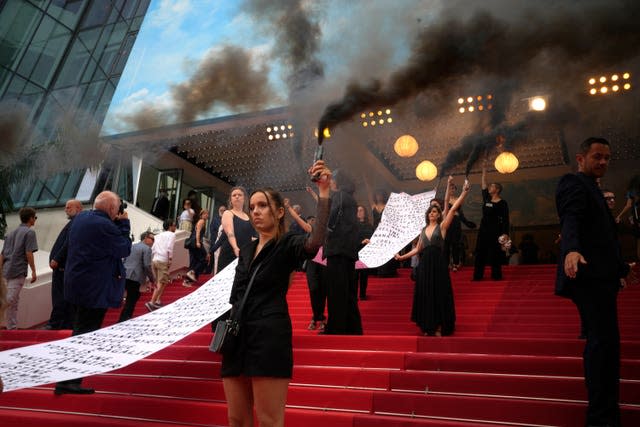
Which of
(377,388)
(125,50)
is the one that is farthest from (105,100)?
(377,388)

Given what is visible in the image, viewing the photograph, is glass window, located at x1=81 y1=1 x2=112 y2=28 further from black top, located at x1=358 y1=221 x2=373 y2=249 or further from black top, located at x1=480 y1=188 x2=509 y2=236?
black top, located at x1=480 y1=188 x2=509 y2=236

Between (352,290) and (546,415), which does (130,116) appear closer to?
(352,290)

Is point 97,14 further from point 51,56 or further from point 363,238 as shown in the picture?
point 363,238

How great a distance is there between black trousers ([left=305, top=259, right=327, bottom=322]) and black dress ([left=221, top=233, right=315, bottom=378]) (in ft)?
9.58

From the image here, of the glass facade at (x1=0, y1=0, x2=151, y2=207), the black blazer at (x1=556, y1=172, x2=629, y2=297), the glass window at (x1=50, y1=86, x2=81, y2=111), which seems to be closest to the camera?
the black blazer at (x1=556, y1=172, x2=629, y2=297)

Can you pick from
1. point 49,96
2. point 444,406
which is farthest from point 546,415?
point 49,96

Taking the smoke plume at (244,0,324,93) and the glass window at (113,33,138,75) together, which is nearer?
the smoke plume at (244,0,324,93)

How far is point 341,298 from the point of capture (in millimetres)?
4855

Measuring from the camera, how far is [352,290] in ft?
16.4

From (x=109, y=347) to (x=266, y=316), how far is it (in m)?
1.95

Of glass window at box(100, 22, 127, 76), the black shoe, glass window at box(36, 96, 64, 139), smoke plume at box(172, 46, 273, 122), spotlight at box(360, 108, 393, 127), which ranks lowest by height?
the black shoe

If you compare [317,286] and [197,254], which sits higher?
[197,254]

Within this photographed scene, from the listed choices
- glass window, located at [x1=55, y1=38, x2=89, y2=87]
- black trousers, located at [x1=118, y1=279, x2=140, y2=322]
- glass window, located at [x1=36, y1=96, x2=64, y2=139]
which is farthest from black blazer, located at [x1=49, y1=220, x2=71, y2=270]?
glass window, located at [x1=55, y1=38, x2=89, y2=87]

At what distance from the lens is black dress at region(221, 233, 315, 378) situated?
2121 mm
